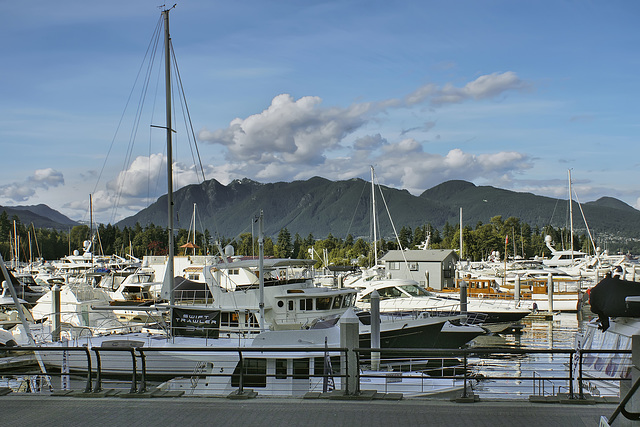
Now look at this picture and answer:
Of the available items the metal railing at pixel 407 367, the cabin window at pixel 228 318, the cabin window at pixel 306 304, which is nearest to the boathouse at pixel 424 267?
the metal railing at pixel 407 367

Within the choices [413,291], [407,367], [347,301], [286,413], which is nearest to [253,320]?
[347,301]

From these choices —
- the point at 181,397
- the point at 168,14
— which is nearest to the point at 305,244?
the point at 168,14

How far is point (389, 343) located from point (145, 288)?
1180 inches

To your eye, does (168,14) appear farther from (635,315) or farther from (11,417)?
(635,315)

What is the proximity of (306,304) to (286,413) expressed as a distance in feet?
50.9

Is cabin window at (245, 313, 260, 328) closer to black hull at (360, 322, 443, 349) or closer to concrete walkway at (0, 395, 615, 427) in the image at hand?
black hull at (360, 322, 443, 349)

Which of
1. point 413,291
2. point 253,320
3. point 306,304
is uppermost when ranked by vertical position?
point 306,304

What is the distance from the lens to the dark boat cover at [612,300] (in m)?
8.82

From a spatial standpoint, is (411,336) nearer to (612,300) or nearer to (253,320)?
(253,320)

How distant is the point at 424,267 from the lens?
60812 millimetres

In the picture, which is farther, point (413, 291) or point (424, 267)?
point (424, 267)

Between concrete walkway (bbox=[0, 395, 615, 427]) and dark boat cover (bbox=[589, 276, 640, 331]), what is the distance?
2.20 meters

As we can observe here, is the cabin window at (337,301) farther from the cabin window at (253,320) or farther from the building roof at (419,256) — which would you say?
the building roof at (419,256)

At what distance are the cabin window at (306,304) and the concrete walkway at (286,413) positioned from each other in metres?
14.1
